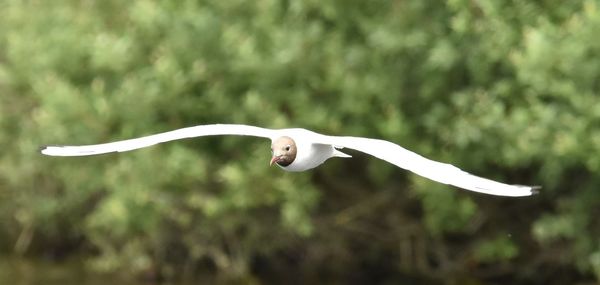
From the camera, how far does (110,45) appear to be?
10.7 metres

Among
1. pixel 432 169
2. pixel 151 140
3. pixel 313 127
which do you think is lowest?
pixel 151 140

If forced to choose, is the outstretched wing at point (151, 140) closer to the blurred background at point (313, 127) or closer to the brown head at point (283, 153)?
the brown head at point (283, 153)

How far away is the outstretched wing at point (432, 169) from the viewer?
11.3ft

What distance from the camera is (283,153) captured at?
4152 mm

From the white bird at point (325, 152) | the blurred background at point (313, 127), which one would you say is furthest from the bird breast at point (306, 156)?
the blurred background at point (313, 127)

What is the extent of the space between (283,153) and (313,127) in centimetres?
565

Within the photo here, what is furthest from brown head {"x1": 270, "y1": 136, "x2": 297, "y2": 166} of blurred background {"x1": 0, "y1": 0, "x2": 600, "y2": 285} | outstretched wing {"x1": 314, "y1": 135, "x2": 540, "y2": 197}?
blurred background {"x1": 0, "y1": 0, "x2": 600, "y2": 285}

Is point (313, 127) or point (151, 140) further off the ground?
point (313, 127)

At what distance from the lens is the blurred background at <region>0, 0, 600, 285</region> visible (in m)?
8.74

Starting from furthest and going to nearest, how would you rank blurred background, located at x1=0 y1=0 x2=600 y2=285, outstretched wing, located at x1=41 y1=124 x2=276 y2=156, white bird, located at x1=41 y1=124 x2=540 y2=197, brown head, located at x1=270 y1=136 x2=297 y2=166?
blurred background, located at x1=0 y1=0 x2=600 y2=285 → outstretched wing, located at x1=41 y1=124 x2=276 y2=156 → brown head, located at x1=270 y1=136 x2=297 y2=166 → white bird, located at x1=41 y1=124 x2=540 y2=197

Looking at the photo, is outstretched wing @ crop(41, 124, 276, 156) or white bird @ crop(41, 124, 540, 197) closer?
white bird @ crop(41, 124, 540, 197)

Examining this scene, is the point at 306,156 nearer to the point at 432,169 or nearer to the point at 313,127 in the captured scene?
the point at 432,169

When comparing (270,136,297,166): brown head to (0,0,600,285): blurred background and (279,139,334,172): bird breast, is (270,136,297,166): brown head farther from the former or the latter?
(0,0,600,285): blurred background

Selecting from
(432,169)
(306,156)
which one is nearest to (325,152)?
(306,156)
